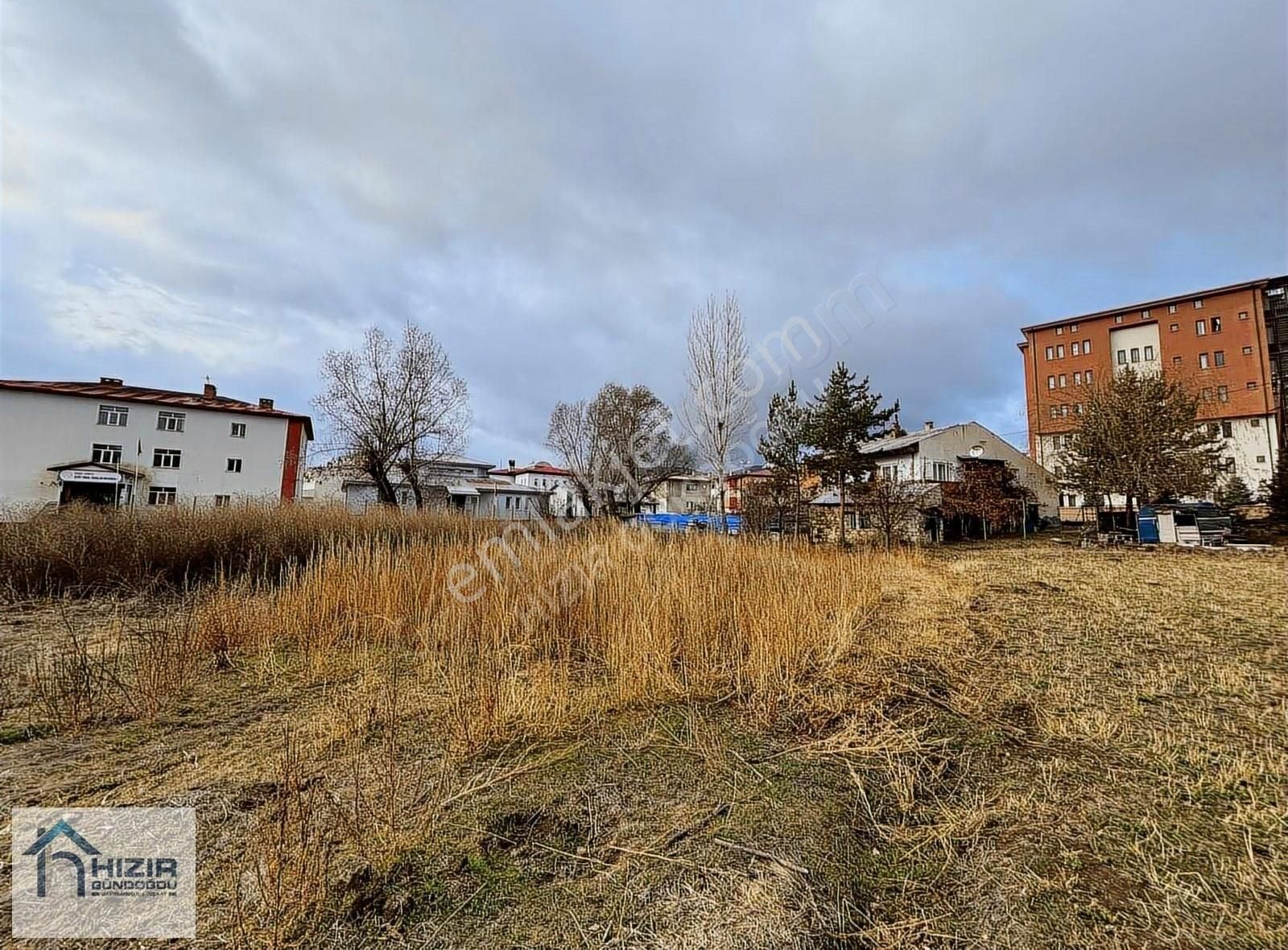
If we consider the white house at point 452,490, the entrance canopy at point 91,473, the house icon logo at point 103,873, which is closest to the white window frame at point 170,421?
the entrance canopy at point 91,473

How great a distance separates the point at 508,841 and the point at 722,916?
0.79 meters

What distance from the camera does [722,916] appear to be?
1494mm

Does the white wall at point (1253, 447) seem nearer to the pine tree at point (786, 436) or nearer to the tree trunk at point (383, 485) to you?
the pine tree at point (786, 436)

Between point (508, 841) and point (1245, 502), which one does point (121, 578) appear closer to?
point (508, 841)

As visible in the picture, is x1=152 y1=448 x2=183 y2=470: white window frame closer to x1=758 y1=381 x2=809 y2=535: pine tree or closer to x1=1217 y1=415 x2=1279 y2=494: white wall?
x1=758 y1=381 x2=809 y2=535: pine tree

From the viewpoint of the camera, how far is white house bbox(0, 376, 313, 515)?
2522 centimetres

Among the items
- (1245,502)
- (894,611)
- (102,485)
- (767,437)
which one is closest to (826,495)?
(767,437)

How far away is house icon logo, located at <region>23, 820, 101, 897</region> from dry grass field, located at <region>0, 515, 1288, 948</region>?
0.17m

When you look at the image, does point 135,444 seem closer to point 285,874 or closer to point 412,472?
point 412,472

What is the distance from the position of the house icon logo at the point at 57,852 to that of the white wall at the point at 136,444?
26.2 m

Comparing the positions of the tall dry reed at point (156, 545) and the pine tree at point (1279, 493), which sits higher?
the pine tree at point (1279, 493)

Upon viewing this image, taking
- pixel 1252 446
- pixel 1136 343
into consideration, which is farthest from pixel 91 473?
pixel 1252 446

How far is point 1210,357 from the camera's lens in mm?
33406

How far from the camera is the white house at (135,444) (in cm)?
2522
